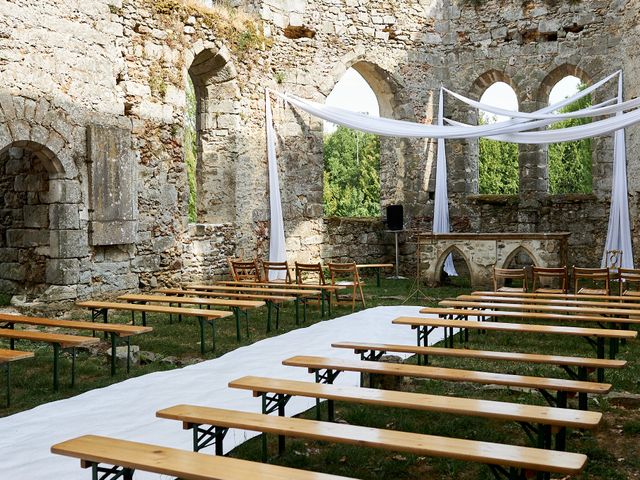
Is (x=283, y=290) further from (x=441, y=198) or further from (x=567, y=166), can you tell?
(x=567, y=166)

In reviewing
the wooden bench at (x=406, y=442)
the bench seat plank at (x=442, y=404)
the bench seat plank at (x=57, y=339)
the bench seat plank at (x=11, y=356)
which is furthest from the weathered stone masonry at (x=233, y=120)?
the wooden bench at (x=406, y=442)

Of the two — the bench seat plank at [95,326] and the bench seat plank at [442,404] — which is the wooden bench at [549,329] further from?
the bench seat plank at [95,326]

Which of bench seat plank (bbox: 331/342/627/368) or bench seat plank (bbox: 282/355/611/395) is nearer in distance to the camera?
bench seat plank (bbox: 282/355/611/395)

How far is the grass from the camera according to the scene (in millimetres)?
3549

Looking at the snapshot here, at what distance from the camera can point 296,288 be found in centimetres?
872

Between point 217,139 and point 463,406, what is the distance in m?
9.34

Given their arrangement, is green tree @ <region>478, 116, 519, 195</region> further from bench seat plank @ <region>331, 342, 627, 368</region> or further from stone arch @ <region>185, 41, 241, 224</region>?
bench seat plank @ <region>331, 342, 627, 368</region>

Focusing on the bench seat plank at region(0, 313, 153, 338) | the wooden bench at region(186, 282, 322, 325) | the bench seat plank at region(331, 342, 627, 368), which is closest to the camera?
the bench seat plank at region(331, 342, 627, 368)

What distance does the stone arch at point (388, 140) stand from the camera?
1396 centimetres

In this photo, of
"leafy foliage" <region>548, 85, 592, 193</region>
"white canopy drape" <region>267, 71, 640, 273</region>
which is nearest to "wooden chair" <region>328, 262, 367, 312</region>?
"white canopy drape" <region>267, 71, 640, 273</region>

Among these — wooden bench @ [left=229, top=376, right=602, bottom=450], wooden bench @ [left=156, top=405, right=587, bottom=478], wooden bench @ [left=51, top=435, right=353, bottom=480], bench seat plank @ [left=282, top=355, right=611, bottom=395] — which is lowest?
wooden bench @ [left=51, top=435, right=353, bottom=480]

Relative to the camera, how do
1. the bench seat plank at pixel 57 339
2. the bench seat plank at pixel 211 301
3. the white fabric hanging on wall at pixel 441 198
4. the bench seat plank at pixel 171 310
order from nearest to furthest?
1. the bench seat plank at pixel 57 339
2. the bench seat plank at pixel 171 310
3. the bench seat plank at pixel 211 301
4. the white fabric hanging on wall at pixel 441 198

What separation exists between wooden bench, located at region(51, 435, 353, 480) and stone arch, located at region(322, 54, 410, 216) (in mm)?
11693

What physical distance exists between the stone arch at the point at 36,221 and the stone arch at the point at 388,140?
22.0ft
